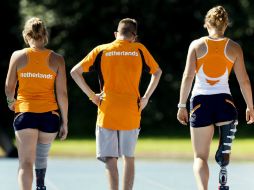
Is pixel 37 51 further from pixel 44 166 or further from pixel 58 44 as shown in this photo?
pixel 58 44

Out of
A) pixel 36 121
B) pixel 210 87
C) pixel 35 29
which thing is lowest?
pixel 36 121

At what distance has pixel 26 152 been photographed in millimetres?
8539

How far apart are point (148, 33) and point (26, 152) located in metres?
25.9

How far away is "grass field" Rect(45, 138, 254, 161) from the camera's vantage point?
2133cm

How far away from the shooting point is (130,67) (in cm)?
898

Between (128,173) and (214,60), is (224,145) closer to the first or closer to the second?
(214,60)

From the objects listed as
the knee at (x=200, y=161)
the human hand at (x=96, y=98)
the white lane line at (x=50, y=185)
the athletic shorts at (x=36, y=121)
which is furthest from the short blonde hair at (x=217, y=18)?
the white lane line at (x=50, y=185)

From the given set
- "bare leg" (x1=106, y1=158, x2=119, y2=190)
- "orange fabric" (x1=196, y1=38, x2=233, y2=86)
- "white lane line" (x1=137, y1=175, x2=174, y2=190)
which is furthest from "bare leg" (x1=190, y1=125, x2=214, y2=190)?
"white lane line" (x1=137, y1=175, x2=174, y2=190)

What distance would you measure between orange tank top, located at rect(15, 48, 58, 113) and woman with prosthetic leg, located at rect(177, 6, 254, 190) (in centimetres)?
136

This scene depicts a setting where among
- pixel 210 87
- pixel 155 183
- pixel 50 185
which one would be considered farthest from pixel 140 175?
pixel 210 87

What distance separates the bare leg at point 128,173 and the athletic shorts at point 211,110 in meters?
0.85

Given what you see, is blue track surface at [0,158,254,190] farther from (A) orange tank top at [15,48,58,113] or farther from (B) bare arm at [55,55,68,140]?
(A) orange tank top at [15,48,58,113]

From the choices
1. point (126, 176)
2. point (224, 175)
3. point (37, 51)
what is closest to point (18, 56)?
point (37, 51)

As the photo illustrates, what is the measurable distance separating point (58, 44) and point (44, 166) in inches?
994
